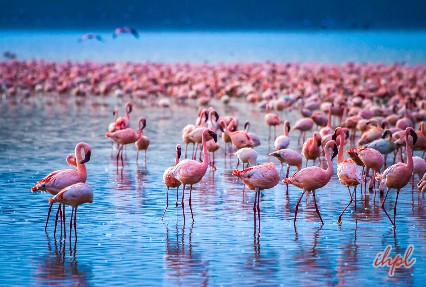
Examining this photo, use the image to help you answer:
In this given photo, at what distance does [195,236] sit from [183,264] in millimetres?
1194

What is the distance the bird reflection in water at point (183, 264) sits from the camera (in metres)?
8.65

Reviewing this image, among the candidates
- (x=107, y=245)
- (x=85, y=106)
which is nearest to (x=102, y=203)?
(x=107, y=245)

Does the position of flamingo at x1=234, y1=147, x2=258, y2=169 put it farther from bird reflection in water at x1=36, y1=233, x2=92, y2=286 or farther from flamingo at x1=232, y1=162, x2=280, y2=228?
bird reflection in water at x1=36, y1=233, x2=92, y2=286

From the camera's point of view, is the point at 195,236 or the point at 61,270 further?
the point at 195,236

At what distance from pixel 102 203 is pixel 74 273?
337cm

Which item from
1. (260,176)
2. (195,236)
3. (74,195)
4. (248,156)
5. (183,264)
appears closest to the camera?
(183,264)

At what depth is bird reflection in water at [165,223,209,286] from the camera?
8.65 m

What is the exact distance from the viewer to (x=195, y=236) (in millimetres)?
10398

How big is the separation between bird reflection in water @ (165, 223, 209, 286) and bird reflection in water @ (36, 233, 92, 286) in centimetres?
80

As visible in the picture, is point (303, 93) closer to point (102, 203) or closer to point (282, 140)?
point (282, 140)

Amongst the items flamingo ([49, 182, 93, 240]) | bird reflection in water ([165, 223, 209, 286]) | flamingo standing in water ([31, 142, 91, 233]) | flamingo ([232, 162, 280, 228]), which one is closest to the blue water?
flamingo ([232, 162, 280, 228])

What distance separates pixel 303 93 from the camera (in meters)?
27.7

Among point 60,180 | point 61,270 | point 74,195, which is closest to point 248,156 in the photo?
point 60,180

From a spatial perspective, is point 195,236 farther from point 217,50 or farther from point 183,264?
point 217,50
